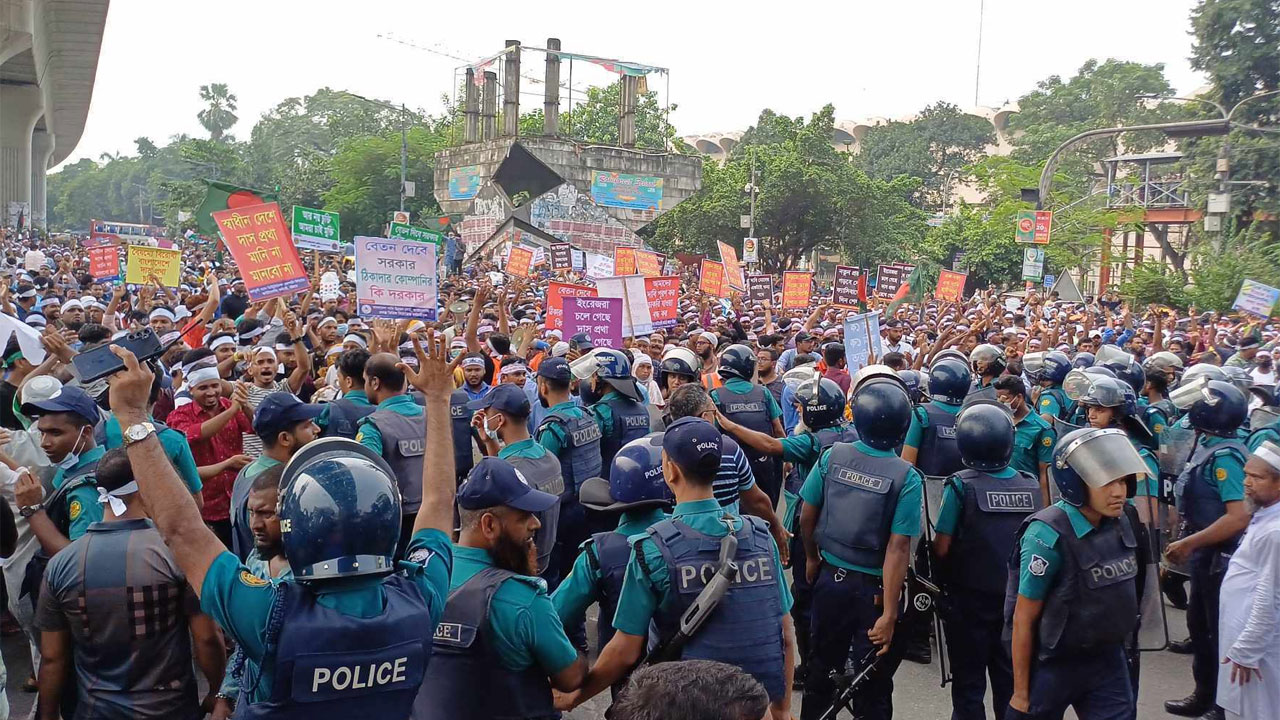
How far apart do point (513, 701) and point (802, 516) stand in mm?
2596

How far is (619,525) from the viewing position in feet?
14.0

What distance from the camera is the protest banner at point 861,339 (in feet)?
36.8

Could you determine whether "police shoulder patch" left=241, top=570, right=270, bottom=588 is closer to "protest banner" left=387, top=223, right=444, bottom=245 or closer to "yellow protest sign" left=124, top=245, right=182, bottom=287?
"protest banner" left=387, top=223, right=444, bottom=245

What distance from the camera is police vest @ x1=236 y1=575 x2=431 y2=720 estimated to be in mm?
2480

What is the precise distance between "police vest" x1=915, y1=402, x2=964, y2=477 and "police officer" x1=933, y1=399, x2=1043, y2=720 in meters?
1.35

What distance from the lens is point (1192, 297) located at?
30594 millimetres

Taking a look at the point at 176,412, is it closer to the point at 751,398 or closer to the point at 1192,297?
the point at 751,398

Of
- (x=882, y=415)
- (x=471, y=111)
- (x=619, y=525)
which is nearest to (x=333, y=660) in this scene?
(x=619, y=525)

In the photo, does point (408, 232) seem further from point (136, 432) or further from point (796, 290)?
point (136, 432)

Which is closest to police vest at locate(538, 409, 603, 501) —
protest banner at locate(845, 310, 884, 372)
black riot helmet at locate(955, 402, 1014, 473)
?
black riot helmet at locate(955, 402, 1014, 473)

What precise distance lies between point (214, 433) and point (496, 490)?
370 centimetres

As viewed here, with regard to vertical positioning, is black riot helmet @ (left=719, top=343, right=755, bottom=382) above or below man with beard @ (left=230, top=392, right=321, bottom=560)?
above

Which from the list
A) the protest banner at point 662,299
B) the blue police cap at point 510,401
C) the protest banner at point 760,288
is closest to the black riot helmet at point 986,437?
the blue police cap at point 510,401

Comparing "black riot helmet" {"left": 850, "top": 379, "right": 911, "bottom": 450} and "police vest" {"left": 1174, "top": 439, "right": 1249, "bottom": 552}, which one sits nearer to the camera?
"black riot helmet" {"left": 850, "top": 379, "right": 911, "bottom": 450}
